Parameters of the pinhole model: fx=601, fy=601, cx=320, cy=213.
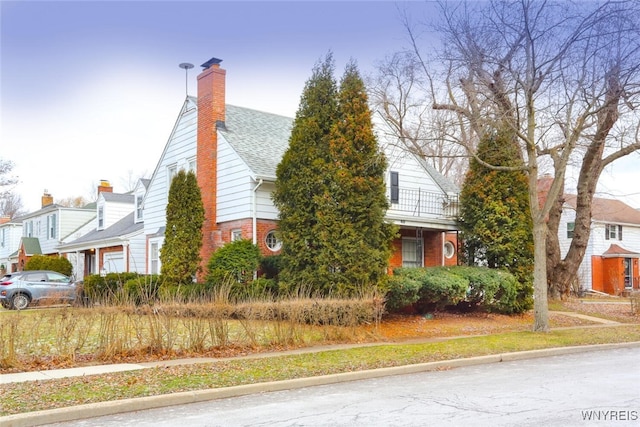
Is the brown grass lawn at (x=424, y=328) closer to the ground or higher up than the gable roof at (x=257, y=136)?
closer to the ground

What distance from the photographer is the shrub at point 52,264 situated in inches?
1273

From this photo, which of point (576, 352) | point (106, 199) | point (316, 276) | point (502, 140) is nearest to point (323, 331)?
point (316, 276)

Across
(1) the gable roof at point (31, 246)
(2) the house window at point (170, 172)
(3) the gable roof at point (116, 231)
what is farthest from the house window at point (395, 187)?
(1) the gable roof at point (31, 246)

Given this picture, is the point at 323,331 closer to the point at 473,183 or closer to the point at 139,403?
the point at 139,403

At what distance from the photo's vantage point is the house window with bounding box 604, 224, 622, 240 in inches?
1529

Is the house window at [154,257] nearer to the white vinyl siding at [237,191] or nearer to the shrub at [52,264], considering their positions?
the white vinyl siding at [237,191]

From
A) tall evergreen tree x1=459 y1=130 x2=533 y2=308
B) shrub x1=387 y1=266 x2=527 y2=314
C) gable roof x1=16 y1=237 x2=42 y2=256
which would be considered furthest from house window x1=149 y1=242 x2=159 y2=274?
gable roof x1=16 y1=237 x2=42 y2=256

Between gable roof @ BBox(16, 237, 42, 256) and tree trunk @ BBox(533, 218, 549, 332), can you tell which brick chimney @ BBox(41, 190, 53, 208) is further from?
tree trunk @ BBox(533, 218, 549, 332)

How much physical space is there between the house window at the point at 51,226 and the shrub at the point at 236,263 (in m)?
24.1

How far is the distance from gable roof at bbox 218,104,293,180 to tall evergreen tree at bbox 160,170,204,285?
6.98 feet

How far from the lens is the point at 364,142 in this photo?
55.3 ft

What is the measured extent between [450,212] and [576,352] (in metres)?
10.6

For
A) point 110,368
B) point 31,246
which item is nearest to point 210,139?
point 110,368

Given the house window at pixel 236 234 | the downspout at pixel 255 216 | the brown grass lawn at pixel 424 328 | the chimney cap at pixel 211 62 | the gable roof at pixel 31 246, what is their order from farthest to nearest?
the gable roof at pixel 31 246 < the chimney cap at pixel 211 62 < the house window at pixel 236 234 < the downspout at pixel 255 216 < the brown grass lawn at pixel 424 328
